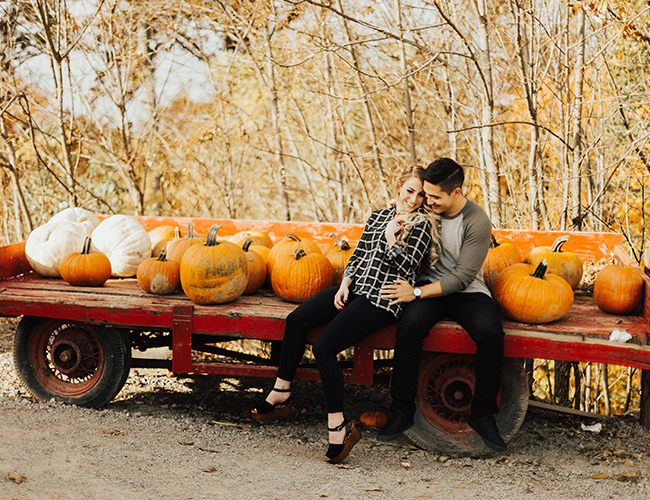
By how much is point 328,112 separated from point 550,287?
469 cm

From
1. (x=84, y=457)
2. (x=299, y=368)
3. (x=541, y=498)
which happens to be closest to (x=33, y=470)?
(x=84, y=457)

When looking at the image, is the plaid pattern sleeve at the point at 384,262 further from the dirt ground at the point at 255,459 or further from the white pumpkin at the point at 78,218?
the white pumpkin at the point at 78,218

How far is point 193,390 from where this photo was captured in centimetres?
457

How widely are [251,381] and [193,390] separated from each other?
1.72ft

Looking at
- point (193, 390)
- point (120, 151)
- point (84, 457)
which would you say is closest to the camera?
point (84, 457)

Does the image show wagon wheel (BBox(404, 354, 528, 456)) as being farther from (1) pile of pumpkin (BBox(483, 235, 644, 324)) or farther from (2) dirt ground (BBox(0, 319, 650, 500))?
(1) pile of pumpkin (BBox(483, 235, 644, 324))

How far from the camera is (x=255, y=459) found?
3221mm

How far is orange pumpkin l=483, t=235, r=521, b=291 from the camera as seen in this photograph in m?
3.95

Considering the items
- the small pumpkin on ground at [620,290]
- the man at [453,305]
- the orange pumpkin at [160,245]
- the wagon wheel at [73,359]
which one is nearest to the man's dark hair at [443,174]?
the man at [453,305]

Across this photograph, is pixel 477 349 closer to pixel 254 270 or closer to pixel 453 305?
pixel 453 305

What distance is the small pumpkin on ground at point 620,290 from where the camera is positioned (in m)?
3.52

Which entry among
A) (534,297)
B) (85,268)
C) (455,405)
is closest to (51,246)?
(85,268)

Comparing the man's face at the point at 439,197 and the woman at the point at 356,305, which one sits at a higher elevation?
the man's face at the point at 439,197

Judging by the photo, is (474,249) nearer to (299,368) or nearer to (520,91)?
(299,368)
